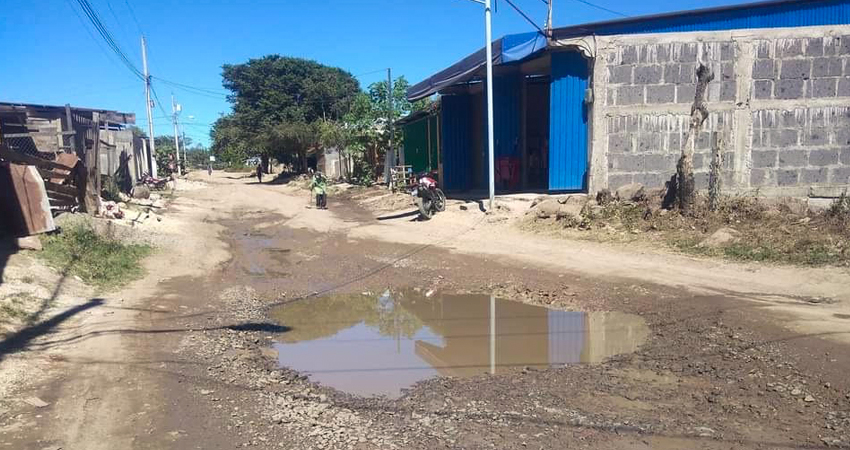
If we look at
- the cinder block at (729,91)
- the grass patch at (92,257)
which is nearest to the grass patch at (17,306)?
the grass patch at (92,257)

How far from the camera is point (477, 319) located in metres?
6.90

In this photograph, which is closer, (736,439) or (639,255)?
(736,439)

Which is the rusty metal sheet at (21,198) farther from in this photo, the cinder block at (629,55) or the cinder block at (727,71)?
the cinder block at (727,71)

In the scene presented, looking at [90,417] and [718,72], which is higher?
[718,72]

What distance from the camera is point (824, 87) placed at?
12.2 m

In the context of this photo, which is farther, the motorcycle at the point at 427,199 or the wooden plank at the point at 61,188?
the motorcycle at the point at 427,199

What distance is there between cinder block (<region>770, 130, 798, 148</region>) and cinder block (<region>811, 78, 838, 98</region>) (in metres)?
0.89

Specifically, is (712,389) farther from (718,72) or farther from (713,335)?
(718,72)

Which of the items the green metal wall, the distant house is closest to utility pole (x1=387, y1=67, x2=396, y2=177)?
the green metal wall

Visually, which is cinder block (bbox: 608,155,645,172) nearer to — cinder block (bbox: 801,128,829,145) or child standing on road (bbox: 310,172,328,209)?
cinder block (bbox: 801,128,829,145)

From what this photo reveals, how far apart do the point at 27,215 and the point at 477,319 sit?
7.45 m

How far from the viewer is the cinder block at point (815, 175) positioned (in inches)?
496

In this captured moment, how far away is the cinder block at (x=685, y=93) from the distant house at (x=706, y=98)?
22 millimetres

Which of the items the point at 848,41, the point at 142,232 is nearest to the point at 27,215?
the point at 142,232
